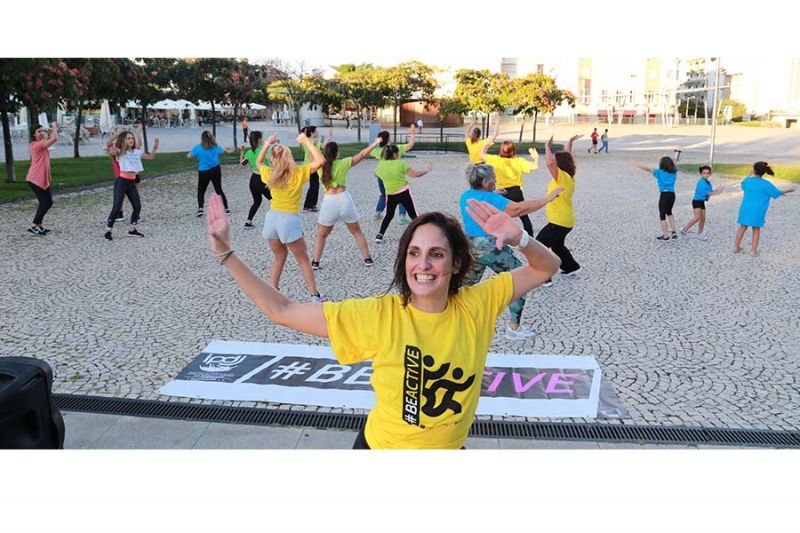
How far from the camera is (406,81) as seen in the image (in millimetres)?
33531

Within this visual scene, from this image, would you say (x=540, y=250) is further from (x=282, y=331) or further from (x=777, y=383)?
(x=282, y=331)

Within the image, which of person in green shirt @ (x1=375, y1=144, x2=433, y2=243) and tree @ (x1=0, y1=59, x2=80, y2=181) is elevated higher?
tree @ (x1=0, y1=59, x2=80, y2=181)

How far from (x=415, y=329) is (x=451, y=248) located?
32cm

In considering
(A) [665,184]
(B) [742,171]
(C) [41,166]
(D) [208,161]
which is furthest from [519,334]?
(B) [742,171]

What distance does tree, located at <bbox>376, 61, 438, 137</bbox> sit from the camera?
109 feet

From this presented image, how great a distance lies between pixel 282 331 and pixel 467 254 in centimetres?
395

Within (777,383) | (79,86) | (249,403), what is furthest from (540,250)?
(79,86)

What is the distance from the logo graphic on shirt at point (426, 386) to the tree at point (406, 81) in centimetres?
3134

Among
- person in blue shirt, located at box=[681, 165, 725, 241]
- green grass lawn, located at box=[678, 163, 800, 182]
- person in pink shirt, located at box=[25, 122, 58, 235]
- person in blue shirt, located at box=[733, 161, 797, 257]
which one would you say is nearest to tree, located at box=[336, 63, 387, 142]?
green grass lawn, located at box=[678, 163, 800, 182]

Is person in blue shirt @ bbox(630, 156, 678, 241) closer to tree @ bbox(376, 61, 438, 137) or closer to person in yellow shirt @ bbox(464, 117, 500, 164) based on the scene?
person in yellow shirt @ bbox(464, 117, 500, 164)

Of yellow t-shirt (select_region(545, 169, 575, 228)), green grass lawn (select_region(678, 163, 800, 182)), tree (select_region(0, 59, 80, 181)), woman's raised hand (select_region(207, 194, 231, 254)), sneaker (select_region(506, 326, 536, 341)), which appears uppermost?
→ tree (select_region(0, 59, 80, 181))

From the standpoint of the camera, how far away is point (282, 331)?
6102 millimetres

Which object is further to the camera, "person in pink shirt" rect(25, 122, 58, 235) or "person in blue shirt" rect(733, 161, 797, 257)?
"person in pink shirt" rect(25, 122, 58, 235)

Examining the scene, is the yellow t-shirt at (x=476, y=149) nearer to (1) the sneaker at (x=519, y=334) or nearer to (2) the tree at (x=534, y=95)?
(1) the sneaker at (x=519, y=334)
